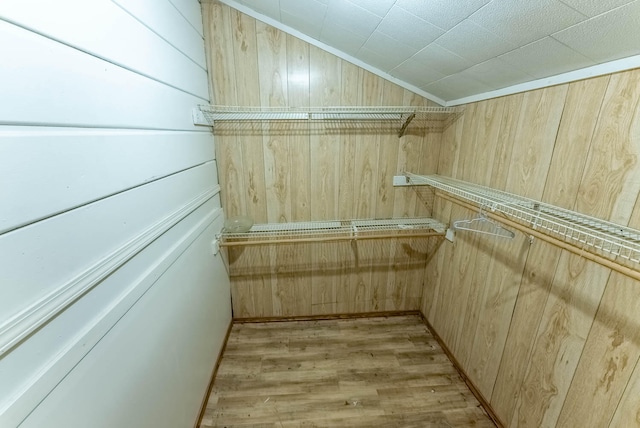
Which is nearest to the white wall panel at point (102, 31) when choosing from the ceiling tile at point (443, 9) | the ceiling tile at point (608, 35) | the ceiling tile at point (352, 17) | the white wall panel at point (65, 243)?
the white wall panel at point (65, 243)

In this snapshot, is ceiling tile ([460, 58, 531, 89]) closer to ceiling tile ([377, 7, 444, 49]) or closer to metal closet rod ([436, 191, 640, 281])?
ceiling tile ([377, 7, 444, 49])

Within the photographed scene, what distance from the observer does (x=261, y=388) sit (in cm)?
174

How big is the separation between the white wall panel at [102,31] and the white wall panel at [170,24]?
0.03 metres

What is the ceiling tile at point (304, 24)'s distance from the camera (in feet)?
5.04

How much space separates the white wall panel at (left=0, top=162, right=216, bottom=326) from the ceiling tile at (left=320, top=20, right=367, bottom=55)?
1.24 meters

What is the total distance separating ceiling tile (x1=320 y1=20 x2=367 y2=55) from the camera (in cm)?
148

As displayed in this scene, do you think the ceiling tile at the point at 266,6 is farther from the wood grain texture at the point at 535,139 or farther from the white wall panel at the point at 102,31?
the wood grain texture at the point at 535,139

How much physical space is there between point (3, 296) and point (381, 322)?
2.29 m

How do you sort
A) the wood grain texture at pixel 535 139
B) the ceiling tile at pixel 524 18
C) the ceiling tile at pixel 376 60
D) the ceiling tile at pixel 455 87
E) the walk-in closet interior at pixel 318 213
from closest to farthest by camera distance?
the walk-in closet interior at pixel 318 213 < the ceiling tile at pixel 524 18 < the wood grain texture at pixel 535 139 < the ceiling tile at pixel 455 87 < the ceiling tile at pixel 376 60

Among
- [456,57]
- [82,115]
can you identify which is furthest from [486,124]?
[82,115]

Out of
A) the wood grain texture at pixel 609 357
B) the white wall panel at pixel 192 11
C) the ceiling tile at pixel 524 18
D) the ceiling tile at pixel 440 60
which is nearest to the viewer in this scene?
the ceiling tile at pixel 524 18

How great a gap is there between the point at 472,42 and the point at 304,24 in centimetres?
98

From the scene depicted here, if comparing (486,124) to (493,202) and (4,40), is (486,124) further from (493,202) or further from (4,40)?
(4,40)

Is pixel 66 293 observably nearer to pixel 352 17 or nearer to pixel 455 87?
pixel 352 17
